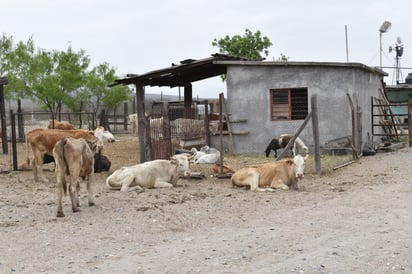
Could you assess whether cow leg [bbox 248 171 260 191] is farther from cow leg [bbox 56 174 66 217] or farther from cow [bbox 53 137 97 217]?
cow leg [bbox 56 174 66 217]

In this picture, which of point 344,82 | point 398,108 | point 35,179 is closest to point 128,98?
point 398,108

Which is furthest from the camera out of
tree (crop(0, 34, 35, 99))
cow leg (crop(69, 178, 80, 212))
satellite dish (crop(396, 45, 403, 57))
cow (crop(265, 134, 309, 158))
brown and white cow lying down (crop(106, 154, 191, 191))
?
satellite dish (crop(396, 45, 403, 57))

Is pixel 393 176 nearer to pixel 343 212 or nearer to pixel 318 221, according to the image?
pixel 343 212

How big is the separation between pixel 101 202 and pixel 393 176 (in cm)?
723

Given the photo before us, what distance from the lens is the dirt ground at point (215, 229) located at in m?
6.39

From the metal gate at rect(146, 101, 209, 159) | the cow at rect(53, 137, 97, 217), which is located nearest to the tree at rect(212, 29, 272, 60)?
the metal gate at rect(146, 101, 209, 159)

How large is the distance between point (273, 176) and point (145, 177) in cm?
283

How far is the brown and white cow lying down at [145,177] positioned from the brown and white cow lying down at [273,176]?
1.55 m

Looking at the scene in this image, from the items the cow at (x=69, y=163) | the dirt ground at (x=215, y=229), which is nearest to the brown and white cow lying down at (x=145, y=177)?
the dirt ground at (x=215, y=229)

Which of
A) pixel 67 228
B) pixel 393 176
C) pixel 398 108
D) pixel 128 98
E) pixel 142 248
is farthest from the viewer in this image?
pixel 128 98

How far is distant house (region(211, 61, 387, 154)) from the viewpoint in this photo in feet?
64.1

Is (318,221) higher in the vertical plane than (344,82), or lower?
lower

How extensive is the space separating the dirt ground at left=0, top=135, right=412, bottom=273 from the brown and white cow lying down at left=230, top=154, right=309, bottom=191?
319 mm

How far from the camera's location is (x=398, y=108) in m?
36.9
